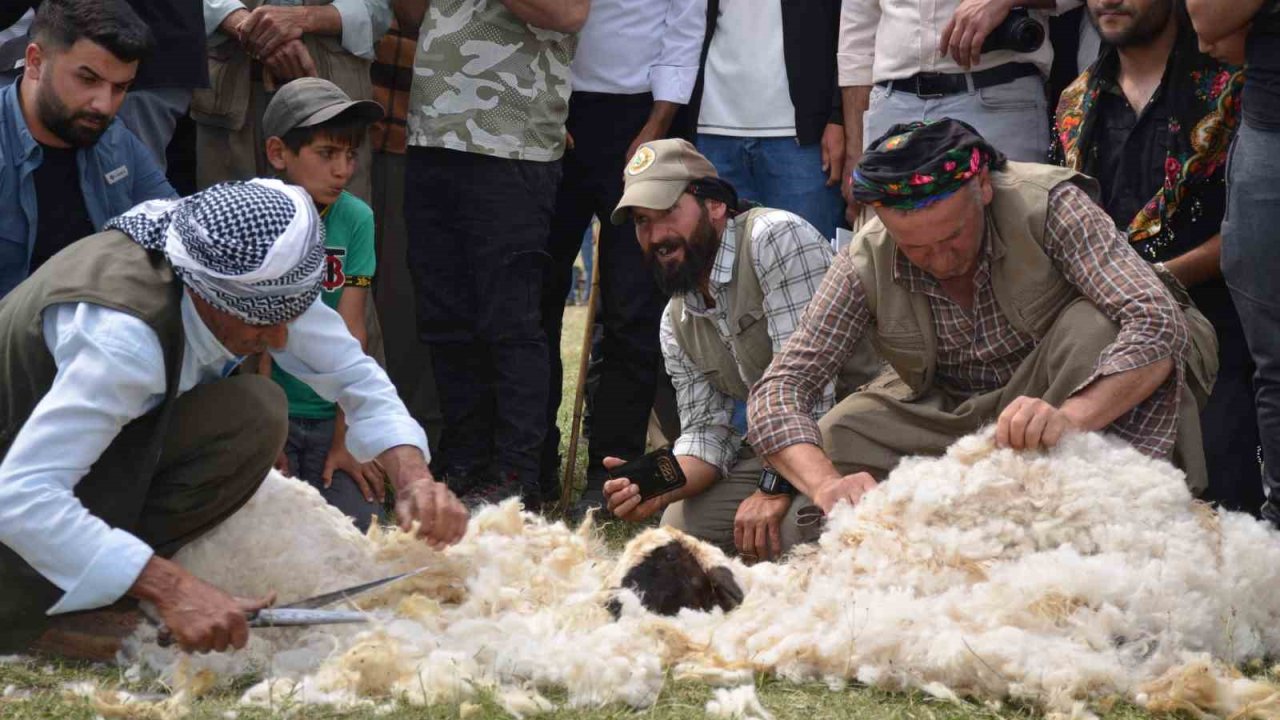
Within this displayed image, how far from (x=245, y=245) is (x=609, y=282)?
8.93ft

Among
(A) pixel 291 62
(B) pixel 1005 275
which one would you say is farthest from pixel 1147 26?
(A) pixel 291 62

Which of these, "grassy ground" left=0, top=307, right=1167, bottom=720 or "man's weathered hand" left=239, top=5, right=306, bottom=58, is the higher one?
"man's weathered hand" left=239, top=5, right=306, bottom=58

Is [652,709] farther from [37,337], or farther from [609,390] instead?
[609,390]

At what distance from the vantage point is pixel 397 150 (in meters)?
6.34

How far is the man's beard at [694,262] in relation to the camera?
512 centimetres

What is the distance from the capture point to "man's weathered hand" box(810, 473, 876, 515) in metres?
4.04

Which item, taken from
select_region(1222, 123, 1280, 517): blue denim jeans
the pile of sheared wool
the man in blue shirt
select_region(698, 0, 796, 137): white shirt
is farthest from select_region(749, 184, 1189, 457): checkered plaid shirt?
the man in blue shirt

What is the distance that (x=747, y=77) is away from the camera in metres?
6.04

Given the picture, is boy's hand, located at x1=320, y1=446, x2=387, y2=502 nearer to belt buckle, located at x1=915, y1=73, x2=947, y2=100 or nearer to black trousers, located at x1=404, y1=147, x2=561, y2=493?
black trousers, located at x1=404, y1=147, x2=561, y2=493

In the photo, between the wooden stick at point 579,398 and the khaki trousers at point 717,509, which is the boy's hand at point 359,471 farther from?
the khaki trousers at point 717,509

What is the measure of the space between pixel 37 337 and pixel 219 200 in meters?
0.52

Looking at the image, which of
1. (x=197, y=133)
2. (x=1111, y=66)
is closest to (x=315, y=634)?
(x=197, y=133)

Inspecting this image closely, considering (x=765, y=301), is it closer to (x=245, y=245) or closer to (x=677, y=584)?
(x=677, y=584)

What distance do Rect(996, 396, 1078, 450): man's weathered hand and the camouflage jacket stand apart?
254cm
